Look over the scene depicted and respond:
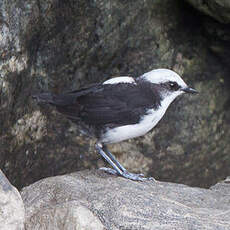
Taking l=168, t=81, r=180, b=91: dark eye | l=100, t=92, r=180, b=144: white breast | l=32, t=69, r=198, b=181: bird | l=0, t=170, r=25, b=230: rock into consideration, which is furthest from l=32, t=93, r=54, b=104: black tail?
l=0, t=170, r=25, b=230: rock

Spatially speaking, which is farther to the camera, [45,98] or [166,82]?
[166,82]

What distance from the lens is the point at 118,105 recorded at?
18.5ft

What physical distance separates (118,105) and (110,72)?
1195 millimetres

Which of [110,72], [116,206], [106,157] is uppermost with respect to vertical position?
[110,72]

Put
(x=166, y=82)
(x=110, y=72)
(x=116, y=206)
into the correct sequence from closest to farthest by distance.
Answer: (x=116, y=206), (x=166, y=82), (x=110, y=72)

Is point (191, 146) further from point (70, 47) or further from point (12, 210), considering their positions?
point (12, 210)

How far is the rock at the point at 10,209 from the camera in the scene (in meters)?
3.70

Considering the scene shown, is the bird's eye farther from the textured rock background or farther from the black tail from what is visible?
the black tail

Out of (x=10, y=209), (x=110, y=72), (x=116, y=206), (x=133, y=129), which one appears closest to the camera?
(x=10, y=209)

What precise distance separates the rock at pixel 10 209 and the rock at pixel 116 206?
1.69 feet

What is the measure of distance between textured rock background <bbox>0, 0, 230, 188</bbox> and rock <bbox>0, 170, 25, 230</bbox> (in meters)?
1.85

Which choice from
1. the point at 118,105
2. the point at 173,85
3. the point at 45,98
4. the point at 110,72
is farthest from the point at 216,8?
the point at 45,98

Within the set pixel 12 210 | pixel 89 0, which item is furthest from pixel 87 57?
pixel 12 210

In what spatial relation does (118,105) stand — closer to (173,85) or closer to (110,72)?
(173,85)
